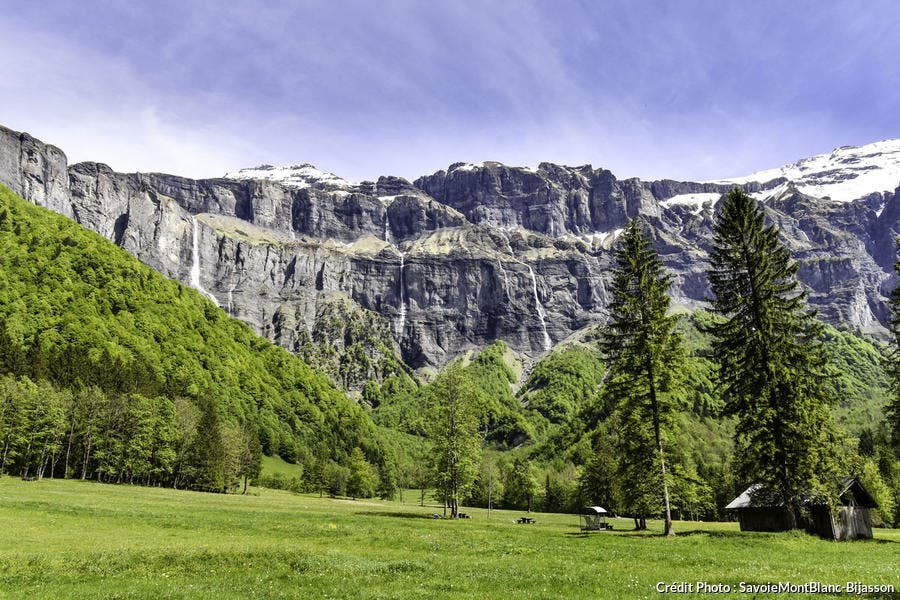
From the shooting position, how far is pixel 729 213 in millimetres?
36125

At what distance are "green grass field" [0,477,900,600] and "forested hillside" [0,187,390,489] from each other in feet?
180

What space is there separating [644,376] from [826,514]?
16.1 m

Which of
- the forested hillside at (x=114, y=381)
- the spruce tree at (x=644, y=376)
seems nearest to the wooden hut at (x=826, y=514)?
the spruce tree at (x=644, y=376)

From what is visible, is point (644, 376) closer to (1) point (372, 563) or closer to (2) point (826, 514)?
(2) point (826, 514)

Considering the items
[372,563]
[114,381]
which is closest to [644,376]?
[372,563]

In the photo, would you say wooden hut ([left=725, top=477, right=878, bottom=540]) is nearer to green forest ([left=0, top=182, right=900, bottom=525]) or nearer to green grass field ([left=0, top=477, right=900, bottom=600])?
green forest ([left=0, top=182, right=900, bottom=525])

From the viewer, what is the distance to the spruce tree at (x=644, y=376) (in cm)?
3403

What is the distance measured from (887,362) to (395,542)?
3938 cm

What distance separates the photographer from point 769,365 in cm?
3131

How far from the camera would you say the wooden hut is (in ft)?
111

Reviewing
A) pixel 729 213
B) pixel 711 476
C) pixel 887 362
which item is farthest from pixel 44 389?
pixel 711 476

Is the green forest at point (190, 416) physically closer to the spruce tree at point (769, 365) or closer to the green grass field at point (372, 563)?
the spruce tree at point (769, 365)

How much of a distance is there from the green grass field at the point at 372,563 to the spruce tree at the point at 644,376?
17.5 ft

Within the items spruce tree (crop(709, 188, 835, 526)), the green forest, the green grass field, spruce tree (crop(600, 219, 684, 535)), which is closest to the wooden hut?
spruce tree (crop(709, 188, 835, 526))
